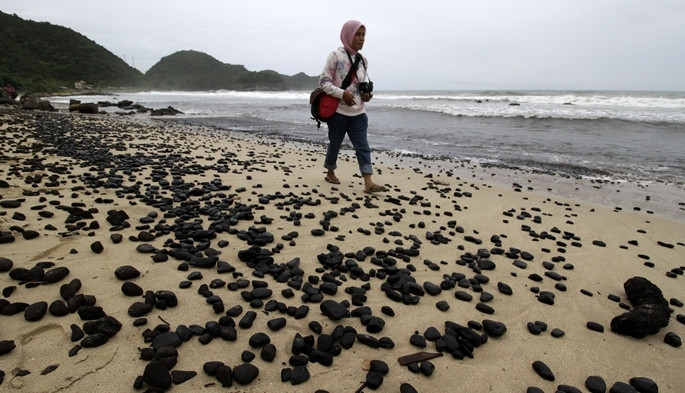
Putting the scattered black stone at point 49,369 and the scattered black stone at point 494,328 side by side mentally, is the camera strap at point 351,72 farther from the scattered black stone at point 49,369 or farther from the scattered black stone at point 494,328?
the scattered black stone at point 49,369

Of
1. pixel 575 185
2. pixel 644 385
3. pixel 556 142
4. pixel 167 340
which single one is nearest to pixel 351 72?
pixel 167 340

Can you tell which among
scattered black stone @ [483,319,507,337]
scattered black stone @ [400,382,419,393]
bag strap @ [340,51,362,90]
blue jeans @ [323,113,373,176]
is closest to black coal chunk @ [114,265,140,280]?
scattered black stone @ [400,382,419,393]

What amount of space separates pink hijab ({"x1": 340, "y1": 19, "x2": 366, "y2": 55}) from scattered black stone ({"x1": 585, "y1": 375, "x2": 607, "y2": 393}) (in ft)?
17.3

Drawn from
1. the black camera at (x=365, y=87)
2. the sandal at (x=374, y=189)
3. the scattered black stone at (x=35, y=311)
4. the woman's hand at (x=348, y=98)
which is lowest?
the scattered black stone at (x=35, y=311)

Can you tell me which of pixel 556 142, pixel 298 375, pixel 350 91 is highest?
pixel 350 91

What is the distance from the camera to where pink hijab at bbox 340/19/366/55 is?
A: 5.72m

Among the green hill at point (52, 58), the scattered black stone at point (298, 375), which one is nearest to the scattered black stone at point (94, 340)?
the scattered black stone at point (298, 375)

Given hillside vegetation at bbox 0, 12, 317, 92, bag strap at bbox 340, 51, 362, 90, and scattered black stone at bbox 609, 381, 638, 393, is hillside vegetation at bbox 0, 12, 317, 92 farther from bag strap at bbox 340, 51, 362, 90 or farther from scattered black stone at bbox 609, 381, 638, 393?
scattered black stone at bbox 609, 381, 638, 393

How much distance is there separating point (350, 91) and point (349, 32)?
0.91m

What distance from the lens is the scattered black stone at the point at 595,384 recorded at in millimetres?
2170

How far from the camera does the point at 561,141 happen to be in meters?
14.5

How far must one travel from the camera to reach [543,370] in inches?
89.8

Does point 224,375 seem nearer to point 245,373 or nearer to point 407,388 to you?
point 245,373

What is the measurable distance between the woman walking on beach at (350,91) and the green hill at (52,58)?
67.0 metres
